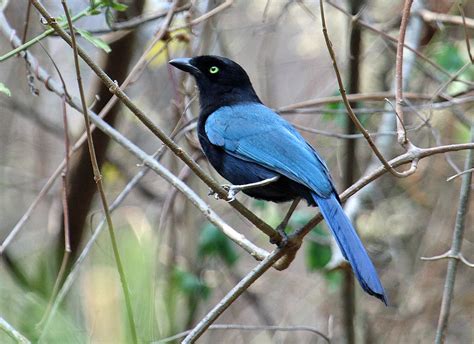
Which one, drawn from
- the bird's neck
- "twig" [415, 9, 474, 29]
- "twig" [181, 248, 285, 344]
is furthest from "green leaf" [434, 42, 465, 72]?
"twig" [181, 248, 285, 344]

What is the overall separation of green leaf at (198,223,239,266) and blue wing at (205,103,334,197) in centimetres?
122

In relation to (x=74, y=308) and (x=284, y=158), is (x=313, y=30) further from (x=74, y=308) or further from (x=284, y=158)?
(x=74, y=308)

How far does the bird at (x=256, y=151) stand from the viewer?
3.51 metres

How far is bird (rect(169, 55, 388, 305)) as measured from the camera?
3506 mm

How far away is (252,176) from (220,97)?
0.82 metres

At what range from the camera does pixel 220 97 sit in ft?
15.3

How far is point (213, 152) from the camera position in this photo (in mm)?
4227

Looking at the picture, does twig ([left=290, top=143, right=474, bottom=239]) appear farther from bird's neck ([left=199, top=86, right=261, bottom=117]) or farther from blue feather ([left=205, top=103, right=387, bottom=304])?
bird's neck ([left=199, top=86, right=261, bottom=117])

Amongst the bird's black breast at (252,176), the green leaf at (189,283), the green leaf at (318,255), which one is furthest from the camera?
the green leaf at (318,255)

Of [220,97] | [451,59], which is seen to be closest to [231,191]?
[220,97]

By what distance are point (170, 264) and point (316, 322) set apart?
1765 mm

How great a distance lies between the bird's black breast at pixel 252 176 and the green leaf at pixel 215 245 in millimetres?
1303

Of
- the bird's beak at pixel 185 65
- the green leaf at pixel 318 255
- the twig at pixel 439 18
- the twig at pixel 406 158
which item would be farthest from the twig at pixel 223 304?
the twig at pixel 439 18

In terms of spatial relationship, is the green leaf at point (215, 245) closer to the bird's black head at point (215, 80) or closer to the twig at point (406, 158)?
the bird's black head at point (215, 80)
